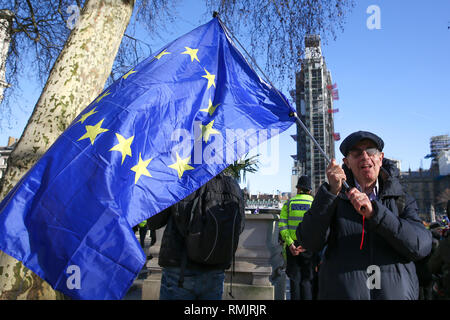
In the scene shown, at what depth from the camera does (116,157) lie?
233 centimetres

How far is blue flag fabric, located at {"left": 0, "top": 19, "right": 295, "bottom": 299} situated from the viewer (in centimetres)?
195

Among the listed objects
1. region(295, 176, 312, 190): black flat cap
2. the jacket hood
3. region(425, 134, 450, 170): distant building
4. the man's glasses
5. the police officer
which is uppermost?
region(425, 134, 450, 170): distant building

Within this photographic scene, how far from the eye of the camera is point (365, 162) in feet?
6.61

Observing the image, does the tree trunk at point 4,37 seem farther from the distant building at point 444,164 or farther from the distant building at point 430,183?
the distant building at point 444,164

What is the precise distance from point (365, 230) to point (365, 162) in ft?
1.30

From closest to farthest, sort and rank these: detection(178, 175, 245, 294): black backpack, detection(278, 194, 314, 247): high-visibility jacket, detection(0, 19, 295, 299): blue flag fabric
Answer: detection(0, 19, 295, 299): blue flag fabric → detection(178, 175, 245, 294): black backpack → detection(278, 194, 314, 247): high-visibility jacket

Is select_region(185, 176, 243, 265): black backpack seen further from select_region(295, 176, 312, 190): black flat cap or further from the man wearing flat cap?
select_region(295, 176, 312, 190): black flat cap

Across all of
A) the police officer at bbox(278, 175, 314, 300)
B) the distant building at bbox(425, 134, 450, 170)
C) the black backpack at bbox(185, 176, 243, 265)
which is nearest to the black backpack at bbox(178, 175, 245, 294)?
the black backpack at bbox(185, 176, 243, 265)

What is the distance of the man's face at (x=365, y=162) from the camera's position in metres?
2.01

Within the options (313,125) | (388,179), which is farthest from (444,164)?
(388,179)

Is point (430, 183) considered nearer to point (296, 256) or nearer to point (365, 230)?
point (296, 256)

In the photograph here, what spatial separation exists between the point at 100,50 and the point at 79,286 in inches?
114
